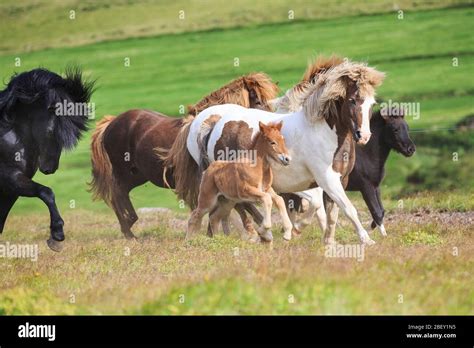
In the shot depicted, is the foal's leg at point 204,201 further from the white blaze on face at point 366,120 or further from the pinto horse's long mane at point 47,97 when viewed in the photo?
the white blaze on face at point 366,120

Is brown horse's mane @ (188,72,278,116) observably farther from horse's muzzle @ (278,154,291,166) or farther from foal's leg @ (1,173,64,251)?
foal's leg @ (1,173,64,251)

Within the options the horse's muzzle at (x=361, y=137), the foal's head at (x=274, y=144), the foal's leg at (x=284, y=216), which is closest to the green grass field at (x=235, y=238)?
the foal's leg at (x=284, y=216)

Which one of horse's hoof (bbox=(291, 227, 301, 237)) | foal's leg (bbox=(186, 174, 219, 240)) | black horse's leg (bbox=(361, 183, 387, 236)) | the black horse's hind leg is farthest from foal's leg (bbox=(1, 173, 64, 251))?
black horse's leg (bbox=(361, 183, 387, 236))

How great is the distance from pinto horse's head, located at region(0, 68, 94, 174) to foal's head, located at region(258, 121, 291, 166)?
2558 mm

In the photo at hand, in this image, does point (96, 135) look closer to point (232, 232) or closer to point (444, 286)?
point (232, 232)

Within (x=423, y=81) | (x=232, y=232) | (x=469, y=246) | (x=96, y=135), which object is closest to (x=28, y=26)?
(x=423, y=81)

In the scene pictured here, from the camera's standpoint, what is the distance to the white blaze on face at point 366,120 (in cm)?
1274

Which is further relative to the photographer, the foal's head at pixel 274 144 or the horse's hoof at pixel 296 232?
the horse's hoof at pixel 296 232

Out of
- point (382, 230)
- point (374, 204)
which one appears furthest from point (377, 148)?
point (382, 230)

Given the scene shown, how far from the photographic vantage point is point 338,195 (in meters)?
12.9

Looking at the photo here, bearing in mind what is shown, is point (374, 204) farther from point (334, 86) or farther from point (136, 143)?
point (136, 143)

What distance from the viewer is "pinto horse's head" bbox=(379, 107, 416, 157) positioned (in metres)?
15.9

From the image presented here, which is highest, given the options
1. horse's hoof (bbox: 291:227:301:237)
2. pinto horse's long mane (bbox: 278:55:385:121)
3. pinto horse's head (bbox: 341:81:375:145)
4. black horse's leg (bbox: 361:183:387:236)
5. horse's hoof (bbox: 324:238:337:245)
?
pinto horse's long mane (bbox: 278:55:385:121)

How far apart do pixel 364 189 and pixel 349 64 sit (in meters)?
3.05
